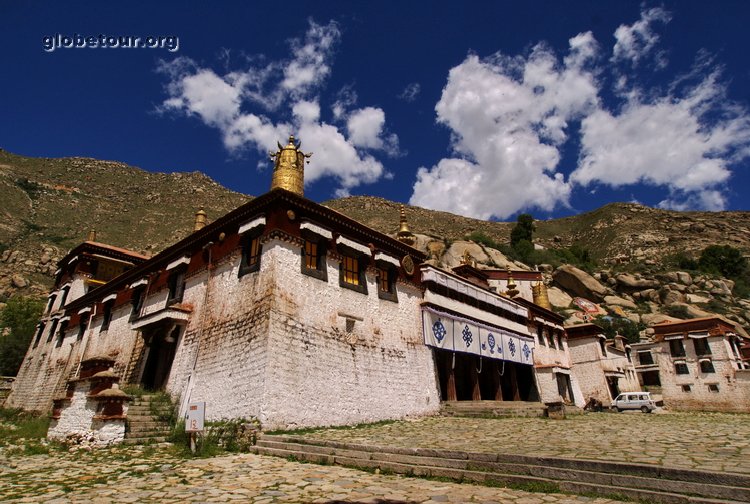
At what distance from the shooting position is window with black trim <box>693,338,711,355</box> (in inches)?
1116

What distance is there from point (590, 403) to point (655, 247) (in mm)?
50003

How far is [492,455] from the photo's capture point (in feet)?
20.9

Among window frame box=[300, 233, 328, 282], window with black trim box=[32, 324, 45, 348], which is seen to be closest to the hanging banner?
window frame box=[300, 233, 328, 282]

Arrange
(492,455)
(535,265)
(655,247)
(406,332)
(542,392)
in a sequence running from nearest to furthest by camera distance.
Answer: (492,455), (406,332), (542,392), (535,265), (655,247)

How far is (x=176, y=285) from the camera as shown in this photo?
17.1 meters

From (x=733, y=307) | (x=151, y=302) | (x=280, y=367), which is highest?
(x=733, y=307)

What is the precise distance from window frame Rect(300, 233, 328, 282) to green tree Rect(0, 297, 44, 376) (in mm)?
33546

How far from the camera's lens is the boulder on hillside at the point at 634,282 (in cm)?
5106

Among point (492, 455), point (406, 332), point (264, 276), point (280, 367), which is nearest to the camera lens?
point (492, 455)

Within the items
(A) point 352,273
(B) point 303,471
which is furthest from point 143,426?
(A) point 352,273

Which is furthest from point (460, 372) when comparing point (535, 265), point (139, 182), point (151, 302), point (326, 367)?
point (139, 182)

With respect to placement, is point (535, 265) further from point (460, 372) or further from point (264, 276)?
point (264, 276)

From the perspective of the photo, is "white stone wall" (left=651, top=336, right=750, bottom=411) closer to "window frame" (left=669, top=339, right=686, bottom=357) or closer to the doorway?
"window frame" (left=669, top=339, right=686, bottom=357)

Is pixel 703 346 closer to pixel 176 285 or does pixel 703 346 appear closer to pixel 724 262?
pixel 176 285
